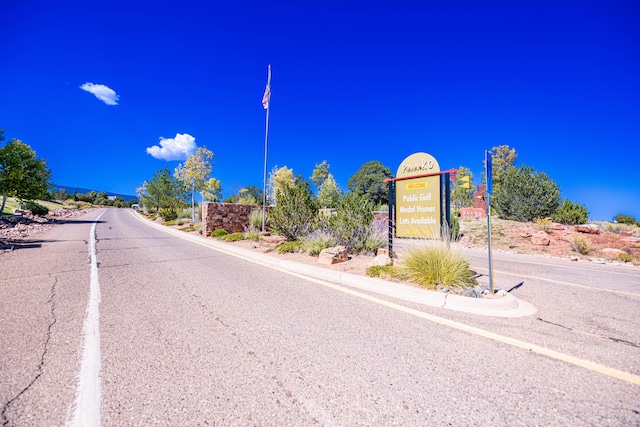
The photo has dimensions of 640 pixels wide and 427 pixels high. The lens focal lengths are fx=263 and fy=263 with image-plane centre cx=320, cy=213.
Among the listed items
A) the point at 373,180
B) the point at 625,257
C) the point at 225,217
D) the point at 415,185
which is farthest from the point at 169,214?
the point at 373,180

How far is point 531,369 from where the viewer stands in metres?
2.29

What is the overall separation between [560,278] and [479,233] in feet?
28.6

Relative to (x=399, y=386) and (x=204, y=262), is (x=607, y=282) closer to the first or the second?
(x=399, y=386)

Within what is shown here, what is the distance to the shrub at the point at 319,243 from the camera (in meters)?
7.61

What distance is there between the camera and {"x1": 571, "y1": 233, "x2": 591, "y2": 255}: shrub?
384 inches

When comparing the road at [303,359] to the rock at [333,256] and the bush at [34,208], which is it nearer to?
the rock at [333,256]

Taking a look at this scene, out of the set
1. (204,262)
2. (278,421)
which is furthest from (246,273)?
(278,421)

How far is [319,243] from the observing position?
7.77m

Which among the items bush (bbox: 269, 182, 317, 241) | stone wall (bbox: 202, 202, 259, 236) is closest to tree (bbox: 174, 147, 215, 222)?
stone wall (bbox: 202, 202, 259, 236)

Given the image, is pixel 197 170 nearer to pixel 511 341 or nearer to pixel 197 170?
pixel 197 170

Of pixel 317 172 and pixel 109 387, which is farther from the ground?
pixel 317 172

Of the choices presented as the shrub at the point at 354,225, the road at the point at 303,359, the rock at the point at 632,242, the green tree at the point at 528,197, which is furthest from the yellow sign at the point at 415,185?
the green tree at the point at 528,197

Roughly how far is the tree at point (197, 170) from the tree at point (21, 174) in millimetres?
10706

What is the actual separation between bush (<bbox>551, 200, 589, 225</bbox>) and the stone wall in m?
18.1
